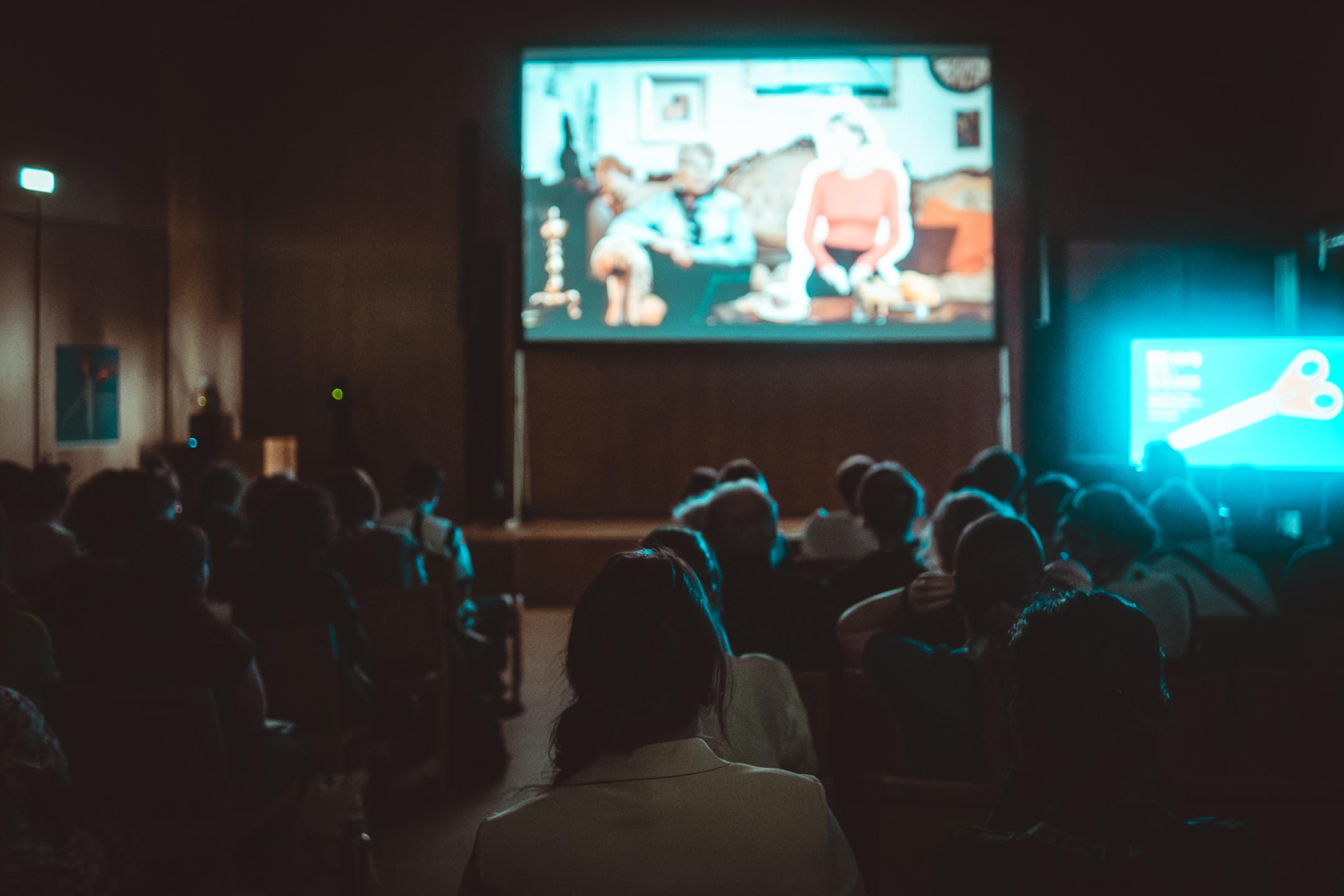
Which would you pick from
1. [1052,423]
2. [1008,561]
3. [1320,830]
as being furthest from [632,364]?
[1320,830]

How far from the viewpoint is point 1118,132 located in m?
8.63

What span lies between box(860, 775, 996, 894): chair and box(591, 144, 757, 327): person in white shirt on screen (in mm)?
6951

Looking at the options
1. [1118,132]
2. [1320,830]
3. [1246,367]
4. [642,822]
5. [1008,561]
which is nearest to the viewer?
[642,822]

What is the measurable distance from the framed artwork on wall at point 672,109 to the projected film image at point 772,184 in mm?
10

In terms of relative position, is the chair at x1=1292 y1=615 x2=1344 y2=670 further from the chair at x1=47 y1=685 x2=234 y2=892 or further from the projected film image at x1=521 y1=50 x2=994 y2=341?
the projected film image at x1=521 y1=50 x2=994 y2=341

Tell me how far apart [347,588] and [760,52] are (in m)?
6.23

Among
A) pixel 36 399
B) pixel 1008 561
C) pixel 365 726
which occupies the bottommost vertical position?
pixel 365 726

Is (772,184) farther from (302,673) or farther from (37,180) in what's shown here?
(302,673)

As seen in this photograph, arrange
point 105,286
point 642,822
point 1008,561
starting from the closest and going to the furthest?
point 642,822 → point 1008,561 → point 105,286

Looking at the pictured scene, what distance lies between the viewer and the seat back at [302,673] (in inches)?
121

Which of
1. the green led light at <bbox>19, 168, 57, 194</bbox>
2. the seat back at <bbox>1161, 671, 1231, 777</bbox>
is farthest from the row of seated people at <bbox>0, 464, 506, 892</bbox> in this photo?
the green led light at <bbox>19, 168, 57, 194</bbox>

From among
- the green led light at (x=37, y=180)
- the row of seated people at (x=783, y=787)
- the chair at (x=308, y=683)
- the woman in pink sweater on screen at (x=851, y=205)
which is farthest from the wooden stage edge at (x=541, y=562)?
the row of seated people at (x=783, y=787)

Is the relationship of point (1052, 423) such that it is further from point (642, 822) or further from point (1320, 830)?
point (642, 822)

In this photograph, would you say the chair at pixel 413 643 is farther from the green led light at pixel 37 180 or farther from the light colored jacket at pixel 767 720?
the green led light at pixel 37 180
